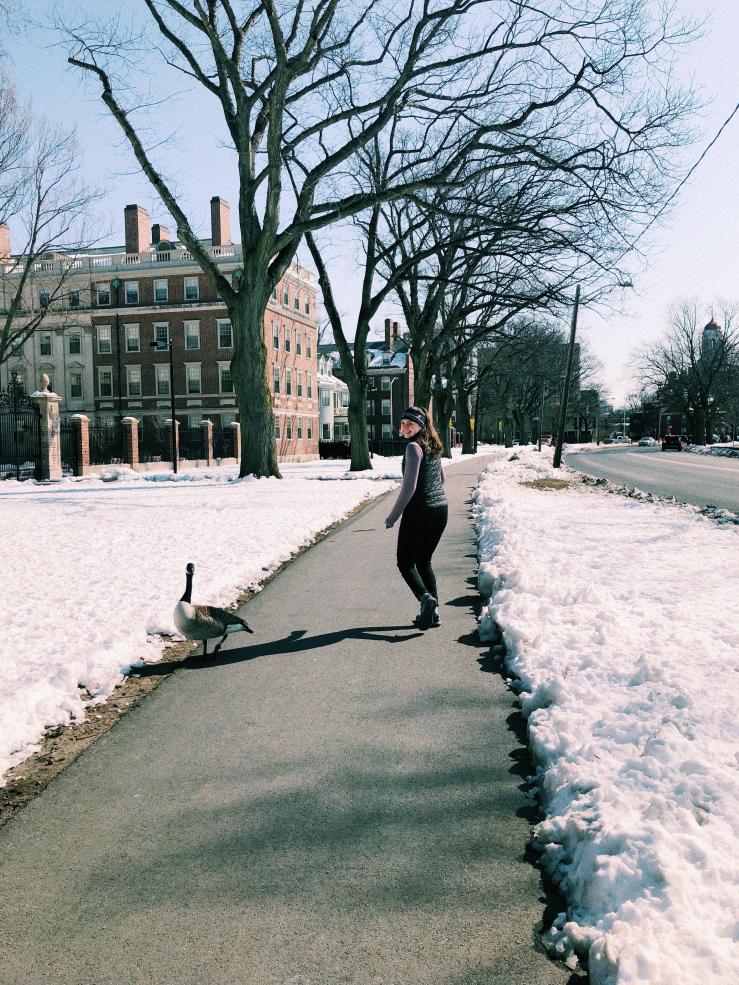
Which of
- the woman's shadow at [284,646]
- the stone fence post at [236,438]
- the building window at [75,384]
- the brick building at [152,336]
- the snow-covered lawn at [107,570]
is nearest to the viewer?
the snow-covered lawn at [107,570]

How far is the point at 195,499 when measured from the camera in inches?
711

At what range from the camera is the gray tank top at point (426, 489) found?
255 inches

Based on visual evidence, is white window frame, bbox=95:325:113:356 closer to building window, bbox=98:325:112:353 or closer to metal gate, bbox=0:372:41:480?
building window, bbox=98:325:112:353

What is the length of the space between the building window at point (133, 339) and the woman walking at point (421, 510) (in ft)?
167

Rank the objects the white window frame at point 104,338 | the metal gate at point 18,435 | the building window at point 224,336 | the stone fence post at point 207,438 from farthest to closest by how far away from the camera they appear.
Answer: the white window frame at point 104,338
the building window at point 224,336
the stone fence post at point 207,438
the metal gate at point 18,435

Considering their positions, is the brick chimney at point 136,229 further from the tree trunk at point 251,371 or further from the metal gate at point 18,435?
the tree trunk at point 251,371

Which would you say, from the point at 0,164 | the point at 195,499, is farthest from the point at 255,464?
the point at 0,164

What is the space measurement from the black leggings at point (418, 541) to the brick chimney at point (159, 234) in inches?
2123

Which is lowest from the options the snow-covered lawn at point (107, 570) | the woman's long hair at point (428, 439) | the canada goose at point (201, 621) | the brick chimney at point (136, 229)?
the snow-covered lawn at point (107, 570)

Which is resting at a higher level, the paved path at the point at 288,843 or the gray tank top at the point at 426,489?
the gray tank top at the point at 426,489

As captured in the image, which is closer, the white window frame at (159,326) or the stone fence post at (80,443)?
the stone fence post at (80,443)

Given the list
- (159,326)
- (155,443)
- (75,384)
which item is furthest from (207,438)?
(75,384)

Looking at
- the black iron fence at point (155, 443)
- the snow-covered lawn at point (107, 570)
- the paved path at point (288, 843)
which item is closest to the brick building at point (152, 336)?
the black iron fence at point (155, 443)

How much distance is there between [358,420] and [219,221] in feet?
103
